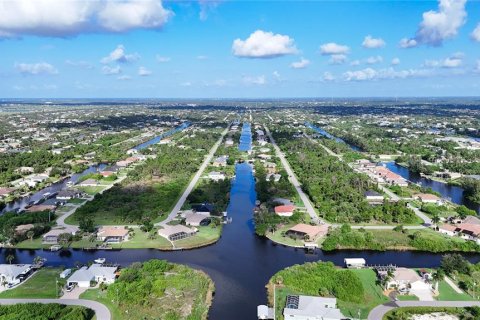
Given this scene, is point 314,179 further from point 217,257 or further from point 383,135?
point 383,135

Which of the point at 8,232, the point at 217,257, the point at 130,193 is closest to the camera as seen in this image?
the point at 217,257

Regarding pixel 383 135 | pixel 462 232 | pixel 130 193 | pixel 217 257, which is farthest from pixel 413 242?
pixel 383 135

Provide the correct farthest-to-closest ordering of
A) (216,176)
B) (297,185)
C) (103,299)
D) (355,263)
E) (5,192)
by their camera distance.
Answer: (216,176), (297,185), (5,192), (355,263), (103,299)

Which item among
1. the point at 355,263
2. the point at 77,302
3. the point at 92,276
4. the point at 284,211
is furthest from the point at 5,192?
the point at 355,263

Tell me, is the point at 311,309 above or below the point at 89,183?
below

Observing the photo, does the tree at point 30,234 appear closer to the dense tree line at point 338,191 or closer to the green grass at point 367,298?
the green grass at point 367,298

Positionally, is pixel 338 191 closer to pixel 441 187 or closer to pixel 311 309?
pixel 441 187

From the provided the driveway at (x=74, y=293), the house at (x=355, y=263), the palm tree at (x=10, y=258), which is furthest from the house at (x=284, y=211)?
the palm tree at (x=10, y=258)
